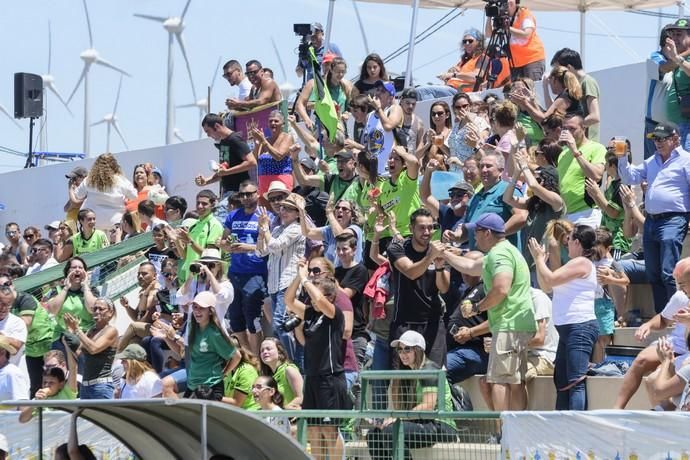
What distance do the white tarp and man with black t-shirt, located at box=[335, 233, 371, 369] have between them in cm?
396

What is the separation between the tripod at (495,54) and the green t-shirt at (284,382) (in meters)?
5.97

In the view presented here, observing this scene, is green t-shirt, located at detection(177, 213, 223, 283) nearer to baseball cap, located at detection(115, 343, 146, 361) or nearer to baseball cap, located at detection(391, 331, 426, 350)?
baseball cap, located at detection(115, 343, 146, 361)

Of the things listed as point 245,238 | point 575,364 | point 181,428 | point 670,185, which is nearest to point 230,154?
point 245,238

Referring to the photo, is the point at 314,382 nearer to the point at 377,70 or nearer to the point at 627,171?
the point at 627,171

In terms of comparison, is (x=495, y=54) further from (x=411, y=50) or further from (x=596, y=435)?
(x=596, y=435)

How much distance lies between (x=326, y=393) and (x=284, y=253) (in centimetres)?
270

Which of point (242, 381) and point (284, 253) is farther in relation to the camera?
point (284, 253)

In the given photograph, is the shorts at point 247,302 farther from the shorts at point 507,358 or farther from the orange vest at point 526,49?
the orange vest at point 526,49

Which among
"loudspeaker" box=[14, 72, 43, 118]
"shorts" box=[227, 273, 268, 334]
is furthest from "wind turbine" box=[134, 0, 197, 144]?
"shorts" box=[227, 273, 268, 334]

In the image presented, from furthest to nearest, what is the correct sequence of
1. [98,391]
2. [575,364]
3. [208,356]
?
[98,391] → [208,356] → [575,364]

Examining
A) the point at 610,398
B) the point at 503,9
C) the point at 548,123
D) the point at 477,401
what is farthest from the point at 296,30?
the point at 610,398

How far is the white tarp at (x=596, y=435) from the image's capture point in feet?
24.6

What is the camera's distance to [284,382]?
448 inches

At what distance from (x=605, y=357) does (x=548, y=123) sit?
2.58 metres
